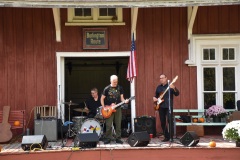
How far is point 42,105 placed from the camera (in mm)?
11086

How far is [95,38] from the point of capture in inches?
439

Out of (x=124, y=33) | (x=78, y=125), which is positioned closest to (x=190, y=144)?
(x=78, y=125)

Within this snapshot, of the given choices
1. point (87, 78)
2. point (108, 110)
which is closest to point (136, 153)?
point (108, 110)

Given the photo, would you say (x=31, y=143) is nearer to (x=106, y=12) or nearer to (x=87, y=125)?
(x=87, y=125)

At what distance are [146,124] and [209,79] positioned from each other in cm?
206

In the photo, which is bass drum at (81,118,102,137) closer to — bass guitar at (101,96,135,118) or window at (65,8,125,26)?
bass guitar at (101,96,135,118)

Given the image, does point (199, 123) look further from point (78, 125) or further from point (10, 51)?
point (10, 51)

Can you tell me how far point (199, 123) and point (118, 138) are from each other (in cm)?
216

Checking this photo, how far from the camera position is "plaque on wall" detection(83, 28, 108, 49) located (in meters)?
11.1

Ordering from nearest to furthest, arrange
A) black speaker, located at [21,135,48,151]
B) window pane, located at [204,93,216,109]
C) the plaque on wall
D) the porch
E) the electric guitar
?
the porch < black speaker, located at [21,135,48,151] < the electric guitar < the plaque on wall < window pane, located at [204,93,216,109]

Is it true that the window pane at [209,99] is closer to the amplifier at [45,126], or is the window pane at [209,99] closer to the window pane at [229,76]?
the window pane at [229,76]

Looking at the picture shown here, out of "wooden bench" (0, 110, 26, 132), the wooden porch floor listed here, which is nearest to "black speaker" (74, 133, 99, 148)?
the wooden porch floor

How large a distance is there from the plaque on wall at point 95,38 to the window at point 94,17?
152 mm

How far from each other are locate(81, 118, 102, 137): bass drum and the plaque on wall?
1.95 m
